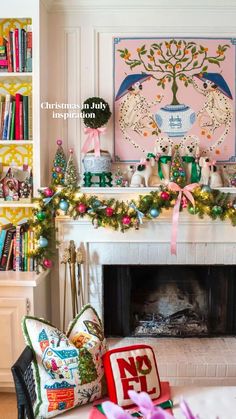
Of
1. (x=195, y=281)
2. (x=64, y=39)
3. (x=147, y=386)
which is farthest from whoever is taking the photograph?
(x=195, y=281)

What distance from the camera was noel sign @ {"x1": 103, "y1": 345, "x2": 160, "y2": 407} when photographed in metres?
1.83

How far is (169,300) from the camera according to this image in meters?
3.25

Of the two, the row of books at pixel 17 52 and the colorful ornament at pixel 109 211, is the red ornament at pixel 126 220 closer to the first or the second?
the colorful ornament at pixel 109 211

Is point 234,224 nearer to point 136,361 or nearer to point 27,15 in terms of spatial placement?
point 136,361

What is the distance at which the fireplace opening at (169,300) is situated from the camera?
3139mm

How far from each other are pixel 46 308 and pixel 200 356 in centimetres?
108

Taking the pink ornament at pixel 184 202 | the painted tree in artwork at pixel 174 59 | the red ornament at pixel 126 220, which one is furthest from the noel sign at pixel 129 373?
the painted tree in artwork at pixel 174 59

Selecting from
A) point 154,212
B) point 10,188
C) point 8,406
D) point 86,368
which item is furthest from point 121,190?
point 8,406

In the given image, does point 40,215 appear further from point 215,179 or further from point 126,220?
point 215,179

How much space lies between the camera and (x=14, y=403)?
2730 mm

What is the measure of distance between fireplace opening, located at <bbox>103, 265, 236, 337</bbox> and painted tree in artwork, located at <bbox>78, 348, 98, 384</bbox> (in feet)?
4.11

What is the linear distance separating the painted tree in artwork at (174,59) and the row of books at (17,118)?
75 centimetres

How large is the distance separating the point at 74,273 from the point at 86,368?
1097mm

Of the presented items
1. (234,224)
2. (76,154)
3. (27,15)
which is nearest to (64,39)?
(27,15)
